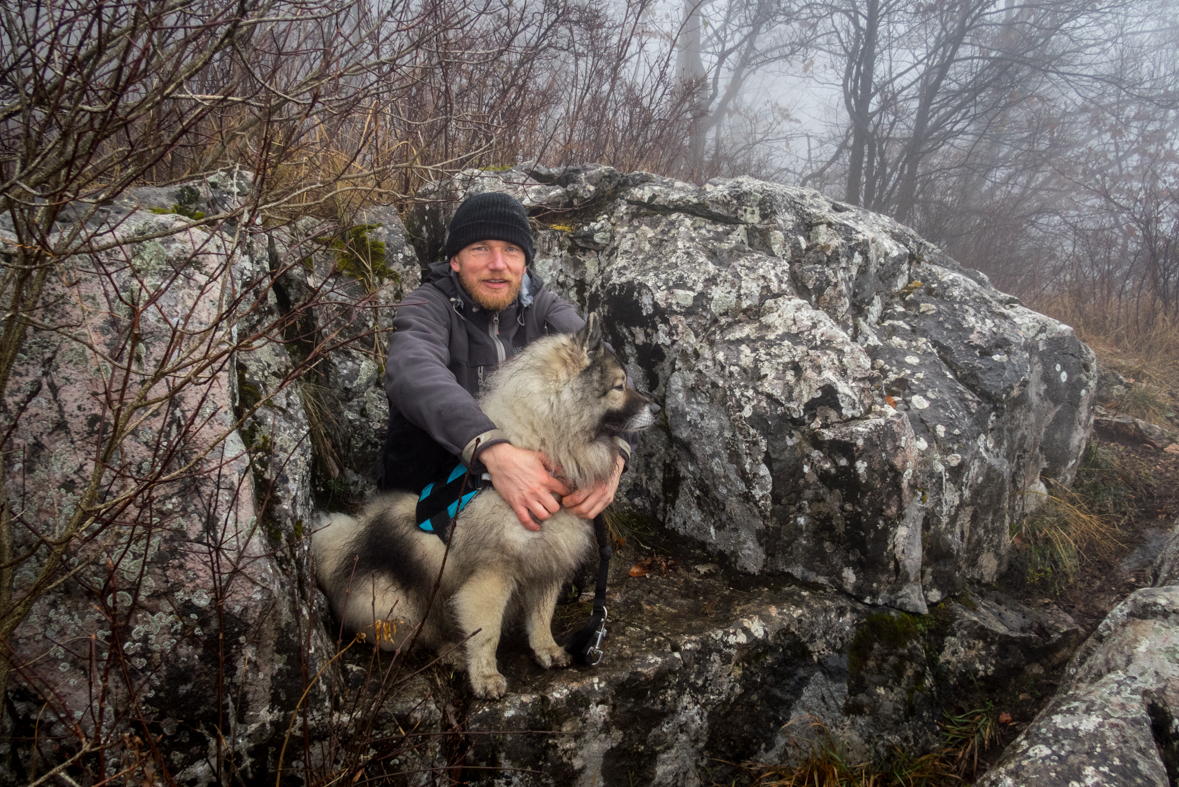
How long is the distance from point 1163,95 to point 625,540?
1397cm

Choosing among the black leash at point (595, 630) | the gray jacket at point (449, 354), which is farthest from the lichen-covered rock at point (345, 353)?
the black leash at point (595, 630)

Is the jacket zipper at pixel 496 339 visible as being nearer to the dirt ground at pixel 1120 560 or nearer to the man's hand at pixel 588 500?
the man's hand at pixel 588 500

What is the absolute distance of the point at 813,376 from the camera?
3.08 m

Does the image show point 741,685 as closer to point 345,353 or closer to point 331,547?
point 331,547

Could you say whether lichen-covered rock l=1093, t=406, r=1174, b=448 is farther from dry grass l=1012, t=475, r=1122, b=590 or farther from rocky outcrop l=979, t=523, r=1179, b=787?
rocky outcrop l=979, t=523, r=1179, b=787

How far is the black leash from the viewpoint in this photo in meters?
2.54

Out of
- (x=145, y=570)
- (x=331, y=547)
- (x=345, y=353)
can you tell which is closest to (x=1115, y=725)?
(x=331, y=547)

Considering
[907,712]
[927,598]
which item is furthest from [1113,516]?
[907,712]

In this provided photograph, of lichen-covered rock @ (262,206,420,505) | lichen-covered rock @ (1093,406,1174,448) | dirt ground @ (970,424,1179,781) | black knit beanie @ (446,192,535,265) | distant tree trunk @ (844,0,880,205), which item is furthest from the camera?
distant tree trunk @ (844,0,880,205)

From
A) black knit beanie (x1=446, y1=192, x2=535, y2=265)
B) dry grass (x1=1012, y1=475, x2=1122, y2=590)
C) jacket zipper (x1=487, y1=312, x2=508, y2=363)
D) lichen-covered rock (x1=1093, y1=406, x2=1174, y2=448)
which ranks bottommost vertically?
dry grass (x1=1012, y1=475, x2=1122, y2=590)

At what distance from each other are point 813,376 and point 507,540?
1.87 metres

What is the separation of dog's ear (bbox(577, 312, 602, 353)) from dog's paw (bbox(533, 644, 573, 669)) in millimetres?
1409

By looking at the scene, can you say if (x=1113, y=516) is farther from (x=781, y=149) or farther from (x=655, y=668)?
(x=781, y=149)

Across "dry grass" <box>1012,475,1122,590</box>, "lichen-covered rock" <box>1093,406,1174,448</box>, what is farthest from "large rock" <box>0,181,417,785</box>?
"lichen-covered rock" <box>1093,406,1174,448</box>
